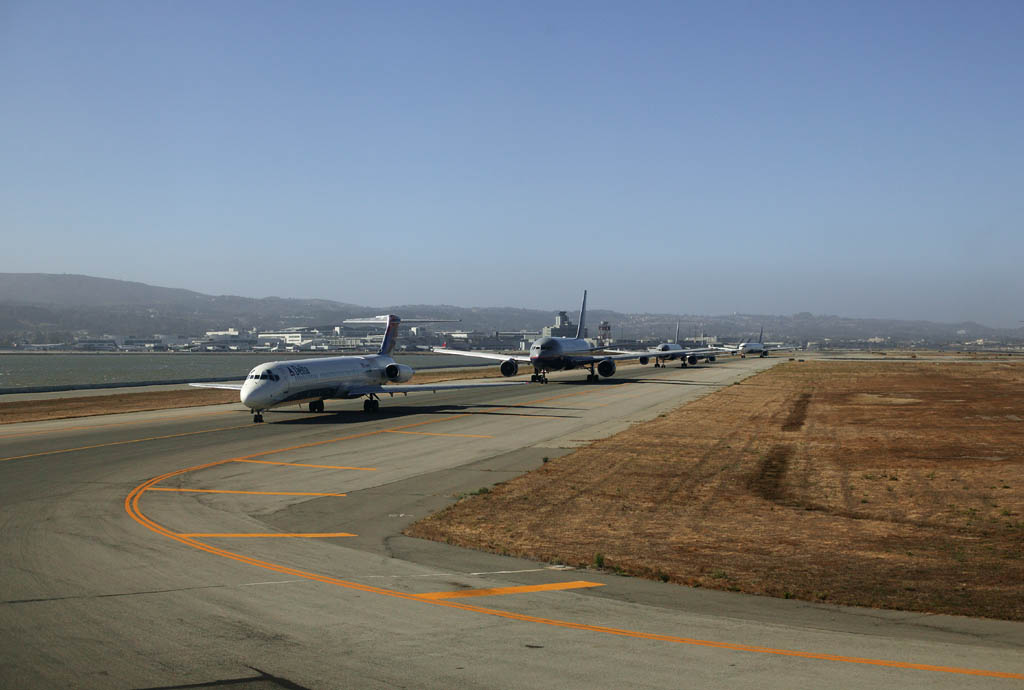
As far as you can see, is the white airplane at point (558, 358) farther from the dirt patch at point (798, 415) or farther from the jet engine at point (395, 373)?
the dirt patch at point (798, 415)

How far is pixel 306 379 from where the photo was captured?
4375cm

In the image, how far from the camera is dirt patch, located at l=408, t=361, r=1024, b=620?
1377cm

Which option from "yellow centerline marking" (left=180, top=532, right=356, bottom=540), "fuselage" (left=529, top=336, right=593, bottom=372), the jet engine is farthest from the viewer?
"fuselage" (left=529, top=336, right=593, bottom=372)

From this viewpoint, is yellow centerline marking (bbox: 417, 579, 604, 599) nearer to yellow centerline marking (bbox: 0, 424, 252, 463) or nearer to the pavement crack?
the pavement crack

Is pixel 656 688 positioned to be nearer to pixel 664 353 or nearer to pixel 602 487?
pixel 602 487

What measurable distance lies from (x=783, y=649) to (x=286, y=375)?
119 feet

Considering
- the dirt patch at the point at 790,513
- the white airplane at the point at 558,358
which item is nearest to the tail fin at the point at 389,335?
the white airplane at the point at 558,358

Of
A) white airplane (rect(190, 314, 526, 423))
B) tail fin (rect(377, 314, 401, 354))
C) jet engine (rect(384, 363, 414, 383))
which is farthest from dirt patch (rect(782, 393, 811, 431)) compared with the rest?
tail fin (rect(377, 314, 401, 354))

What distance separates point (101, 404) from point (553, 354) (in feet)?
121

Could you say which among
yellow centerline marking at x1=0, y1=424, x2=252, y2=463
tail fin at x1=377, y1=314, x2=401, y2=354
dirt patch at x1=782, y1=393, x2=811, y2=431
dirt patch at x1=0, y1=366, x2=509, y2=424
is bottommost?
dirt patch at x1=0, y1=366, x2=509, y2=424

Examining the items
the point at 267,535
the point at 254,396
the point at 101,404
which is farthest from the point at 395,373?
the point at 267,535

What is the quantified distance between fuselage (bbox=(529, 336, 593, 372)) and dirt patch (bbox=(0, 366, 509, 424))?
26.0 m

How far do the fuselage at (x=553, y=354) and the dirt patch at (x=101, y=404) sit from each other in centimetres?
2600

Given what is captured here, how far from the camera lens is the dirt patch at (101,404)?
4925 cm
